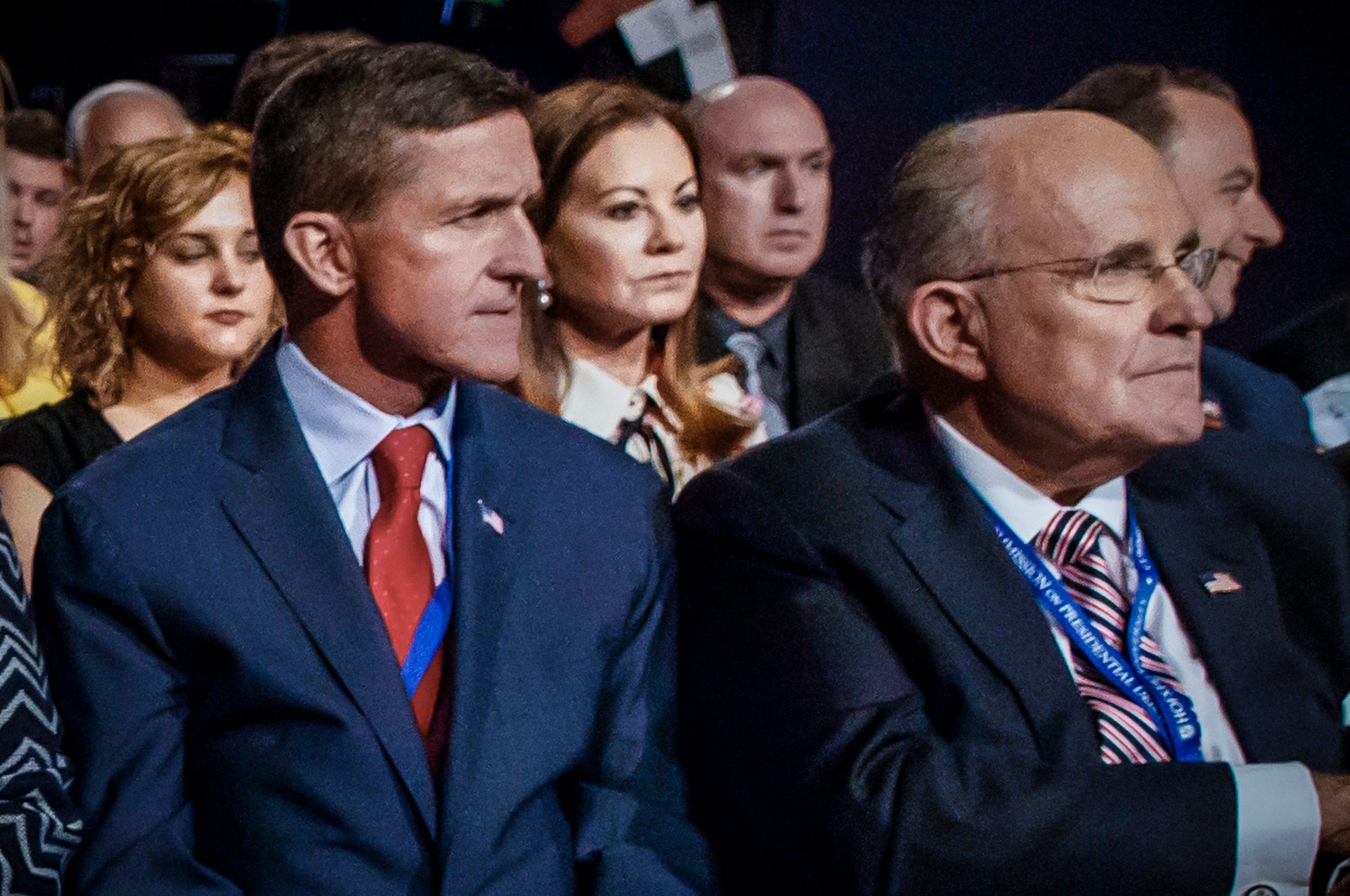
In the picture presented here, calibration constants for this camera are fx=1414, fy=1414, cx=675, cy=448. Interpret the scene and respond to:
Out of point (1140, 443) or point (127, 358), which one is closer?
point (1140, 443)

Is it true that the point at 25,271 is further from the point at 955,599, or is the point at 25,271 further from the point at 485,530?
the point at 955,599

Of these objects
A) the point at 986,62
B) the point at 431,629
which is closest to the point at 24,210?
the point at 986,62

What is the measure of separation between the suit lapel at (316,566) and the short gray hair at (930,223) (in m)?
0.86

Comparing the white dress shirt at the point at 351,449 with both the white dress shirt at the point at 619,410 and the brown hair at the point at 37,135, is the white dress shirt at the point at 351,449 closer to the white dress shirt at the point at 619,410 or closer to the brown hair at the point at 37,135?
the white dress shirt at the point at 619,410

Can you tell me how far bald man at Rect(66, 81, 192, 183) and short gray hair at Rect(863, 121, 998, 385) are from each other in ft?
7.07

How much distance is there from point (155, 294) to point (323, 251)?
96 centimetres

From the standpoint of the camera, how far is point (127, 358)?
261cm

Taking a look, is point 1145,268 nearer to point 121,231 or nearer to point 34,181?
point 121,231

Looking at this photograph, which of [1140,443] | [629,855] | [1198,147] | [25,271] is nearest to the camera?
[629,855]

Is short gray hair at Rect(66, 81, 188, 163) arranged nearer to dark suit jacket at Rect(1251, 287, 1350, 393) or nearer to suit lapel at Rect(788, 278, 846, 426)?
suit lapel at Rect(788, 278, 846, 426)

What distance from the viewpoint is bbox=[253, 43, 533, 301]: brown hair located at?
1708mm

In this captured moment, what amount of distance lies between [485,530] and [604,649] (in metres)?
0.21

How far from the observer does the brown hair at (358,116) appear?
1.71 m

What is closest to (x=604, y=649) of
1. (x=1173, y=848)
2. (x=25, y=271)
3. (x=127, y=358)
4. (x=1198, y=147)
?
(x=1173, y=848)
